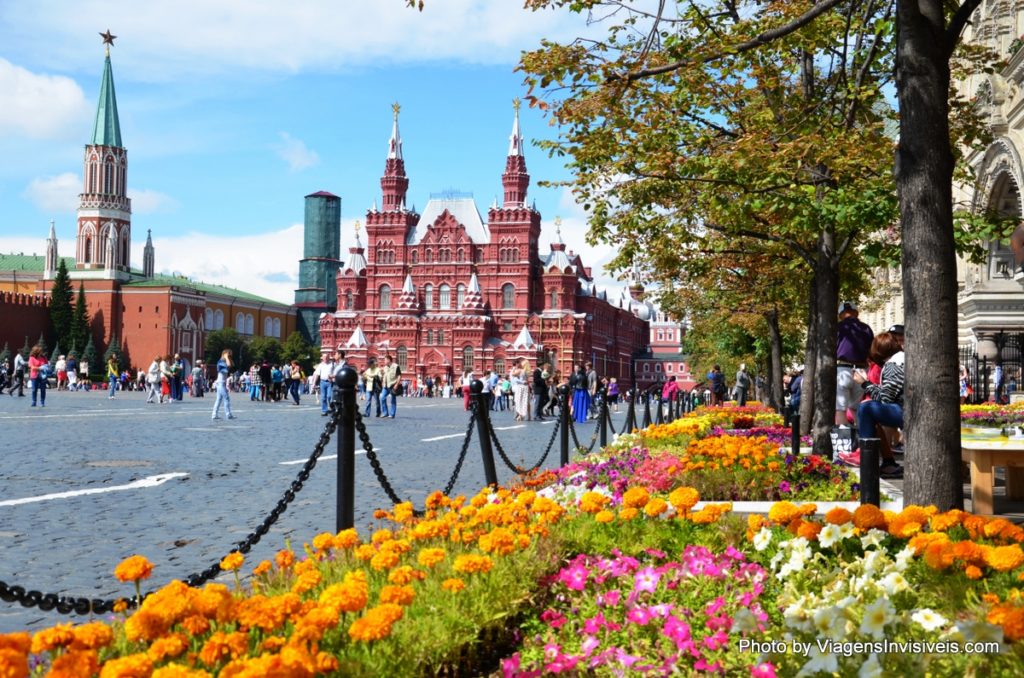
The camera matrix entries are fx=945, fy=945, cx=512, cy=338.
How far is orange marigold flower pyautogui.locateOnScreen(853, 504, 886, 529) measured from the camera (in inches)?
172

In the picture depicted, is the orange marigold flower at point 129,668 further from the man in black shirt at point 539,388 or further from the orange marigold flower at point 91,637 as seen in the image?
the man in black shirt at point 539,388

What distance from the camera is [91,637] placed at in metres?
2.64

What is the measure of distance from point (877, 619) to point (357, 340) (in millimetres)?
87201

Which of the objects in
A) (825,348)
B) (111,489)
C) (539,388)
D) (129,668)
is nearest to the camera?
(129,668)

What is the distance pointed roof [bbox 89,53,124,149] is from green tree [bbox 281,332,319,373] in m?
33.0

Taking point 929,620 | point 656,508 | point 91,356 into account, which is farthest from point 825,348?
point 91,356

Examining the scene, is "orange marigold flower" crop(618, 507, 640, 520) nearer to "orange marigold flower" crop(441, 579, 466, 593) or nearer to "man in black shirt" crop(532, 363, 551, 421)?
"orange marigold flower" crop(441, 579, 466, 593)

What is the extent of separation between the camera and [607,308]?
368 ft

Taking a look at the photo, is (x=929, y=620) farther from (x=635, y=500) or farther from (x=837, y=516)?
(x=635, y=500)

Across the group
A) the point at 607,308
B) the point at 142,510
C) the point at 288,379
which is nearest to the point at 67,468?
the point at 142,510

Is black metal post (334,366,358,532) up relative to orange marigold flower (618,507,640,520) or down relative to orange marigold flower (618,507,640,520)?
up

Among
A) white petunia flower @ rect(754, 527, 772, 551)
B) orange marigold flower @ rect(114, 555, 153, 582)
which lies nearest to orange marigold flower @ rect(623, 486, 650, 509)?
white petunia flower @ rect(754, 527, 772, 551)

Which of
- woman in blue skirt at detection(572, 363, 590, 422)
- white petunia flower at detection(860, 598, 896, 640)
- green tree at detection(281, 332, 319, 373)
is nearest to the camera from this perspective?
white petunia flower at detection(860, 598, 896, 640)

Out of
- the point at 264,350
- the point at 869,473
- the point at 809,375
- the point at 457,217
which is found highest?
the point at 457,217
